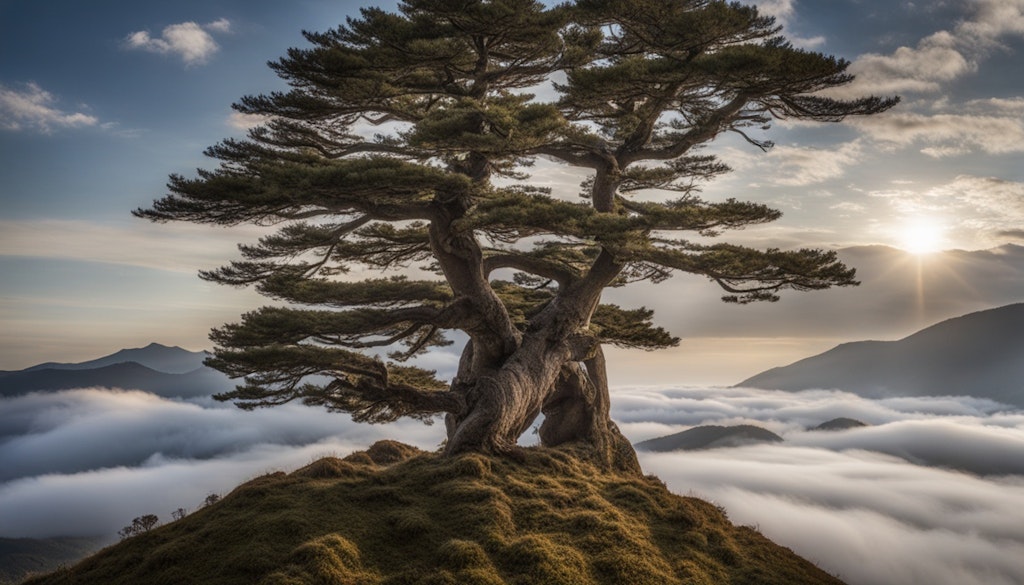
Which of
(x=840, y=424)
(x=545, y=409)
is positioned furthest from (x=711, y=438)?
(x=545, y=409)

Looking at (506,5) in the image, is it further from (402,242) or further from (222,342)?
(222,342)

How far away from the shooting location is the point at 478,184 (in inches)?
480

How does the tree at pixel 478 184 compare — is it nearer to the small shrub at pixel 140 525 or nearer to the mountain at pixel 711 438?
the small shrub at pixel 140 525

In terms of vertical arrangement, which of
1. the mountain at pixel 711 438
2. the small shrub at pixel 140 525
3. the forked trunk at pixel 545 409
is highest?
the forked trunk at pixel 545 409

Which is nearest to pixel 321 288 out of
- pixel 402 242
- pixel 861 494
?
pixel 402 242

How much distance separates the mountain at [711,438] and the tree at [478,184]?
127306mm

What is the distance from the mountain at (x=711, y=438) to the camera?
13462 cm

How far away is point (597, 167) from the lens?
1401 centimetres

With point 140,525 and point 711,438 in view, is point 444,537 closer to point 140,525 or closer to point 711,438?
point 140,525

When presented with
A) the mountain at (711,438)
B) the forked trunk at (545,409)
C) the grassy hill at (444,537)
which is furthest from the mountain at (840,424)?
the grassy hill at (444,537)

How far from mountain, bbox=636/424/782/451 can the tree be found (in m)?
127

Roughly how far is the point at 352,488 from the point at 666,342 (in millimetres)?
9891

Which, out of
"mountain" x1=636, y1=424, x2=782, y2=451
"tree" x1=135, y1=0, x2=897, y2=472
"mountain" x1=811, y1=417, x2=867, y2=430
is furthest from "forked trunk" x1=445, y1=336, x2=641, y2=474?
"mountain" x1=811, y1=417, x2=867, y2=430

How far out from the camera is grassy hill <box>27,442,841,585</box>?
722 cm
